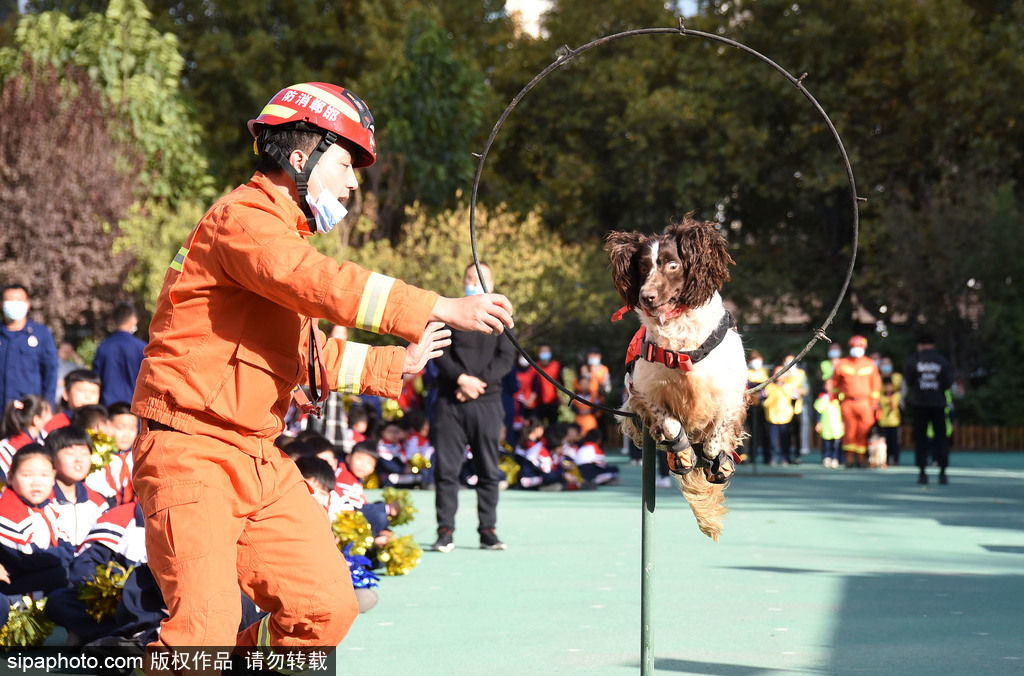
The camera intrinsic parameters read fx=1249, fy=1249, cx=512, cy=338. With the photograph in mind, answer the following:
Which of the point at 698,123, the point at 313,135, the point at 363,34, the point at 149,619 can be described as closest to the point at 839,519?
the point at 149,619

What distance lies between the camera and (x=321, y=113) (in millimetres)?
3758

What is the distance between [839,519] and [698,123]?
19.0 m

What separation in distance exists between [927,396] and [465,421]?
8541 millimetres

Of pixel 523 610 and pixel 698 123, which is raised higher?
pixel 698 123

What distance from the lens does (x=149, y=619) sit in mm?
5457

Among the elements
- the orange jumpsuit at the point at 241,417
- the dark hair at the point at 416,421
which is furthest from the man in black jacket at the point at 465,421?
the dark hair at the point at 416,421

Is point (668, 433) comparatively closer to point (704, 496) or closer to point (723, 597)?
point (704, 496)

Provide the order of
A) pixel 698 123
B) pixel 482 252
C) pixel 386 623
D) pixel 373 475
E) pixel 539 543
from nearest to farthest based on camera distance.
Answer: pixel 386 623
pixel 539 543
pixel 373 475
pixel 482 252
pixel 698 123

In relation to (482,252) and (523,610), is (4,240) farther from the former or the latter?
(523,610)

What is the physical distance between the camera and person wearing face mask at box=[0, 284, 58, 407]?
10297 millimetres

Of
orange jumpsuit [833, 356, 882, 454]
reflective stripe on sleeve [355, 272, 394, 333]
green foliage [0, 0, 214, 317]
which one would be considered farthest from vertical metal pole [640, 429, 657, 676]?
green foliage [0, 0, 214, 317]

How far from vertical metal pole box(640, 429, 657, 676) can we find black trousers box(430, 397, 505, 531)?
534 cm

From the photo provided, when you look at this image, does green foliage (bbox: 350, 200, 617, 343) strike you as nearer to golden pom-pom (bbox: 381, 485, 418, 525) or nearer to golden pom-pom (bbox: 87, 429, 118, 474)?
golden pom-pom (bbox: 381, 485, 418, 525)

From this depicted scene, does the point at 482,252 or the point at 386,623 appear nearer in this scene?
the point at 386,623
